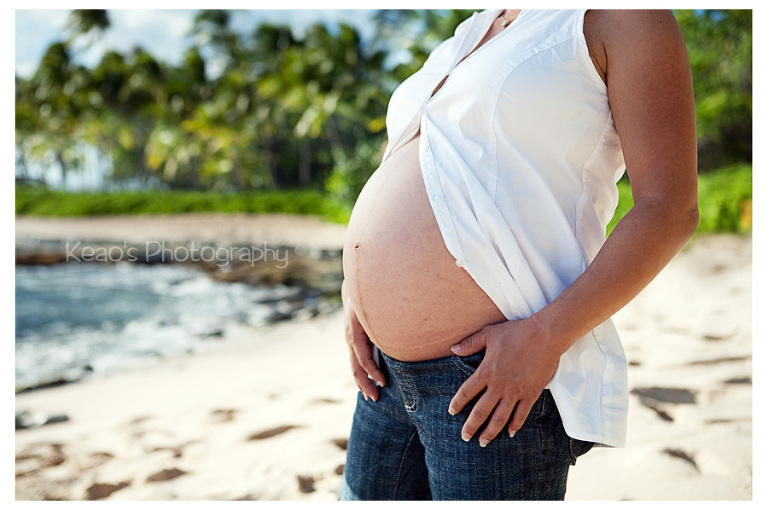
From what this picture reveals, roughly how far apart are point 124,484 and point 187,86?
2617 centimetres

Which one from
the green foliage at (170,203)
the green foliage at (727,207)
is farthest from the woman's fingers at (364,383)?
the green foliage at (170,203)

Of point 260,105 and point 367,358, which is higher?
point 260,105

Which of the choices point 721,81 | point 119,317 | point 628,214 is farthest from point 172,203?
point 628,214

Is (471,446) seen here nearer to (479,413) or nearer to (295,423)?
(479,413)

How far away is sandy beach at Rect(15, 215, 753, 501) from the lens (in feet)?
5.91

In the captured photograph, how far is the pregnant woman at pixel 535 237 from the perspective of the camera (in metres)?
0.79

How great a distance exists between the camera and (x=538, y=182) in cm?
86

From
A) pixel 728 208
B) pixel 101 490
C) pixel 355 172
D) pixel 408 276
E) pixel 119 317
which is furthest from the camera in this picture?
pixel 355 172

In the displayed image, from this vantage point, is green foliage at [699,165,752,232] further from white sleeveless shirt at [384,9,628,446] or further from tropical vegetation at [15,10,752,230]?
white sleeveless shirt at [384,9,628,446]

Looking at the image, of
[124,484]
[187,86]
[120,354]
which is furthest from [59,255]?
[187,86]

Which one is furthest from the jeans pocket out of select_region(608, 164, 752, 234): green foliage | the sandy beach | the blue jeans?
select_region(608, 164, 752, 234): green foliage

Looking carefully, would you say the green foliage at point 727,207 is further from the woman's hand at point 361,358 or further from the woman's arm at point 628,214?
the woman's arm at point 628,214

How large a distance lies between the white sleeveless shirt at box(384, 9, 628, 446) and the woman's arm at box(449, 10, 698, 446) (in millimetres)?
45

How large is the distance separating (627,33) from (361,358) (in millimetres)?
745
